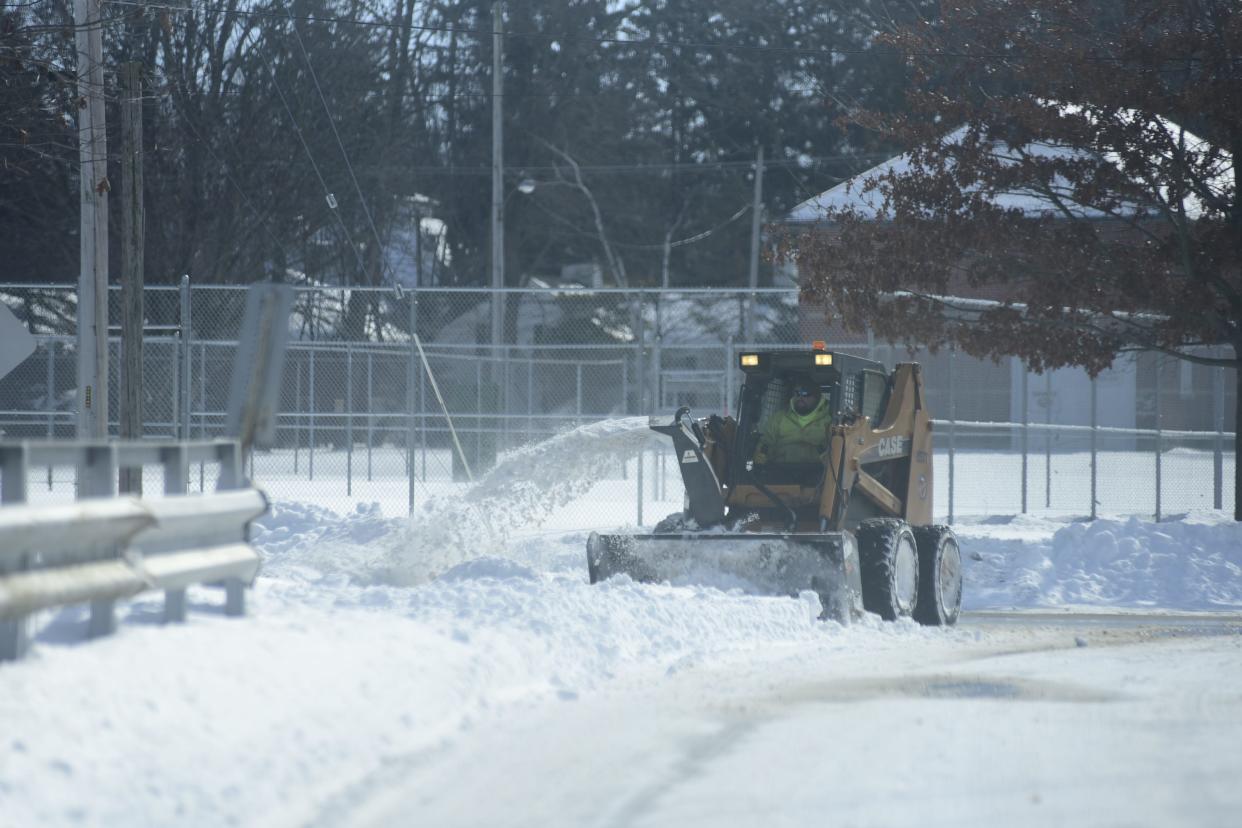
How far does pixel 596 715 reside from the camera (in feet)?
24.5

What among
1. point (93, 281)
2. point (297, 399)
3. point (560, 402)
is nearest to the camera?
point (93, 281)

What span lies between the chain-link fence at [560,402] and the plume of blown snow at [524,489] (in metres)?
3.44

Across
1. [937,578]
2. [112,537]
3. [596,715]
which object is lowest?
[596,715]

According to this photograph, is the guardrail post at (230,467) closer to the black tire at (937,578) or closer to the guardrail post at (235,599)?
the guardrail post at (235,599)

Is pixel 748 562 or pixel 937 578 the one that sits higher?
pixel 748 562

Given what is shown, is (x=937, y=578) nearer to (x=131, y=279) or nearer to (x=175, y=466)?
(x=175, y=466)

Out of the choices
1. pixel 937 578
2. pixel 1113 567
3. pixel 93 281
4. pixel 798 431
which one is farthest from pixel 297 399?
pixel 937 578

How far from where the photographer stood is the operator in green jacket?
40.1 ft

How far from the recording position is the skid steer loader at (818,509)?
11109 millimetres

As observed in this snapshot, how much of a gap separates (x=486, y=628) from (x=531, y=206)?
43357 millimetres

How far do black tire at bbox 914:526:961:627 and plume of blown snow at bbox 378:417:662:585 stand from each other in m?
2.88

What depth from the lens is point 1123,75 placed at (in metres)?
16.3

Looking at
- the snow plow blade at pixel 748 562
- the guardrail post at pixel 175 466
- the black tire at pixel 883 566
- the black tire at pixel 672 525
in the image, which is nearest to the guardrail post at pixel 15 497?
the guardrail post at pixel 175 466

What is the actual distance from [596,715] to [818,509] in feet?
15.5
